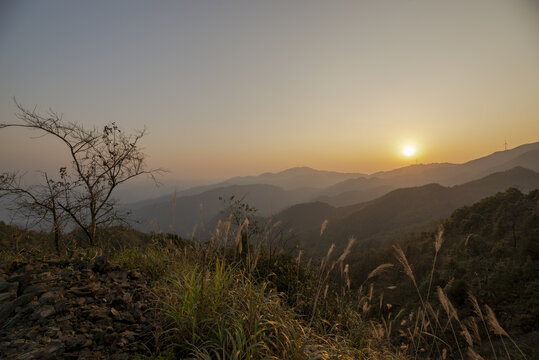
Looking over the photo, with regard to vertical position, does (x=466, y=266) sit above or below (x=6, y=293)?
below

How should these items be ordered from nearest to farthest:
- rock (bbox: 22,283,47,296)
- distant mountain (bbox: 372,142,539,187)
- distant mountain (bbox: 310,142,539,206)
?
rock (bbox: 22,283,47,296), distant mountain (bbox: 310,142,539,206), distant mountain (bbox: 372,142,539,187)

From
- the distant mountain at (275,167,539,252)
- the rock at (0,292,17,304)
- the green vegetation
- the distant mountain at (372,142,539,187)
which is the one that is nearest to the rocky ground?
the rock at (0,292,17,304)

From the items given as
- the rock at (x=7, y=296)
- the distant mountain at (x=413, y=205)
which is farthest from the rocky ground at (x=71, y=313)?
the distant mountain at (x=413, y=205)

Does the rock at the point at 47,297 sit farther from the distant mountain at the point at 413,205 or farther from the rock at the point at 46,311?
the distant mountain at the point at 413,205

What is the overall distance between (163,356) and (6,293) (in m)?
2.28

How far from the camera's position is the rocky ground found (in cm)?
231

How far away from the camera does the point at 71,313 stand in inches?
108

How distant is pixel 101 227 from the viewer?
8.04m

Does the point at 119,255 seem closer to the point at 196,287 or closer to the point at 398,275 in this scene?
the point at 196,287

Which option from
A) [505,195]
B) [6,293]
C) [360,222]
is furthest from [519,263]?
[360,222]

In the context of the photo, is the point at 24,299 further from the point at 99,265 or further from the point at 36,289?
the point at 99,265

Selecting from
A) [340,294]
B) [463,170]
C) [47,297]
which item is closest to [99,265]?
[47,297]

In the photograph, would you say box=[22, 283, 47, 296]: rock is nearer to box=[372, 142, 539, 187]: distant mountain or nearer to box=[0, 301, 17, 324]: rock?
box=[0, 301, 17, 324]: rock

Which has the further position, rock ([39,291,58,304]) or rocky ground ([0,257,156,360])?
rock ([39,291,58,304])
